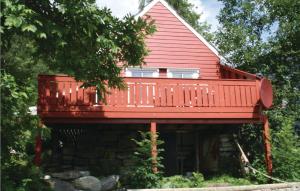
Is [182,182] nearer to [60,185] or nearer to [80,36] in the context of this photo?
[60,185]

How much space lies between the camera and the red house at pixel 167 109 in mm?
14945

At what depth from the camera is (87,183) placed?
45.5 feet

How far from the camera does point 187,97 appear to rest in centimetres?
1586

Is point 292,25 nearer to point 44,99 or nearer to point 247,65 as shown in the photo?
point 247,65

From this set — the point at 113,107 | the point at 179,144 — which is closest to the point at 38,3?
the point at 113,107

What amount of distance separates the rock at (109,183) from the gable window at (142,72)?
5909 millimetres

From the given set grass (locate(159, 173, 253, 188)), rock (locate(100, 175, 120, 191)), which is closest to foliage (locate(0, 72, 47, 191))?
rock (locate(100, 175, 120, 191))

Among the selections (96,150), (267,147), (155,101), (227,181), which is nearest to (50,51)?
(155,101)

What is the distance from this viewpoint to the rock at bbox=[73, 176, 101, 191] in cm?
1385

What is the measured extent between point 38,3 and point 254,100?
7.93 metres

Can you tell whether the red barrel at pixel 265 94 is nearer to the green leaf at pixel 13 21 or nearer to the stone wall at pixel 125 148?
the stone wall at pixel 125 148

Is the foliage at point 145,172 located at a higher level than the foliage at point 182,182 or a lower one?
higher

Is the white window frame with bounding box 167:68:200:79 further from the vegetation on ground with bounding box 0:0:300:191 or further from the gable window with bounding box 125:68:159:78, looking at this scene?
the vegetation on ground with bounding box 0:0:300:191

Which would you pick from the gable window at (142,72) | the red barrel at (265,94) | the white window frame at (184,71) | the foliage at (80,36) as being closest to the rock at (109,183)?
the foliage at (80,36)
